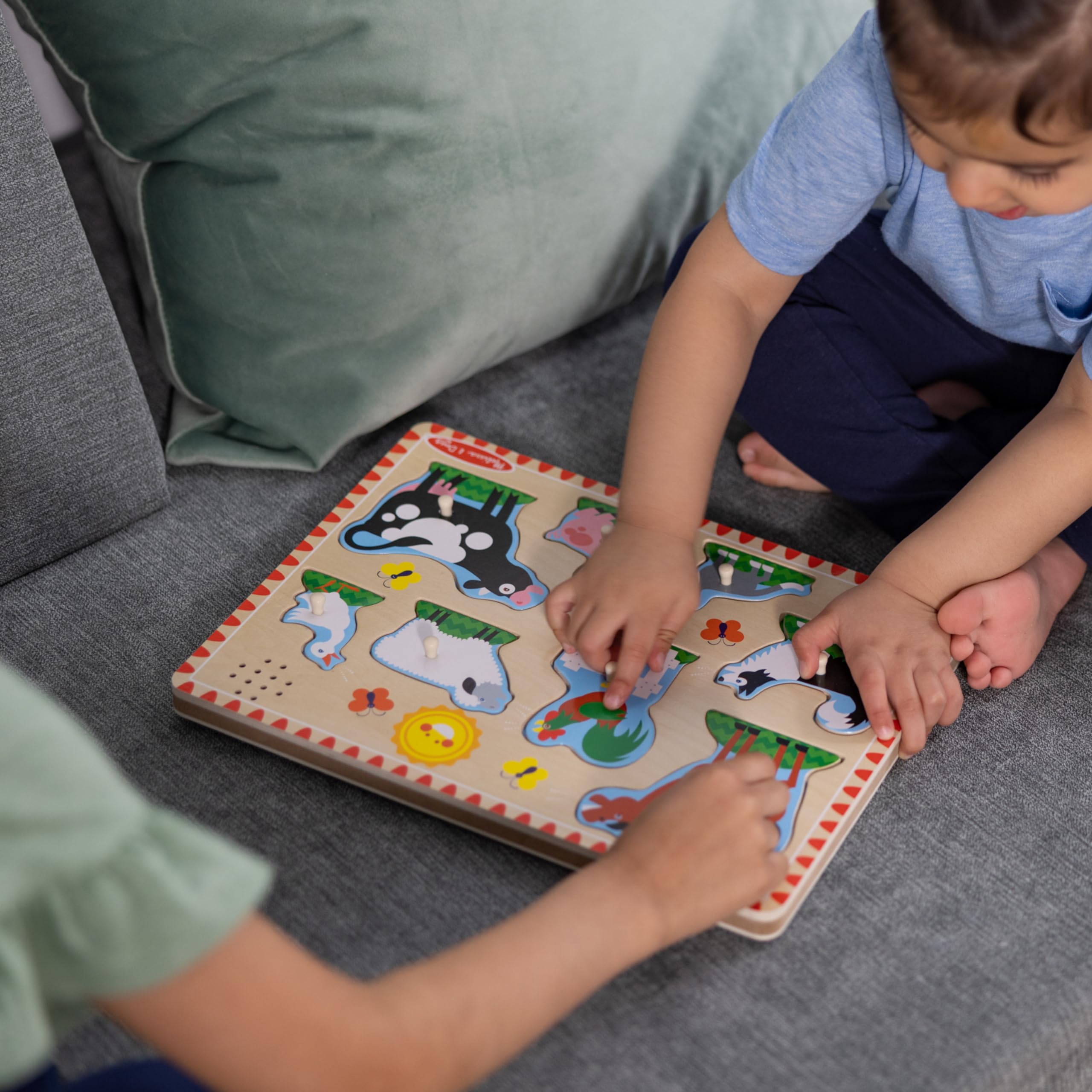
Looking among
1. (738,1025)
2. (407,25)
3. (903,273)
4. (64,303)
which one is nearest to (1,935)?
(738,1025)

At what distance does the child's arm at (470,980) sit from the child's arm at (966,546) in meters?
0.17

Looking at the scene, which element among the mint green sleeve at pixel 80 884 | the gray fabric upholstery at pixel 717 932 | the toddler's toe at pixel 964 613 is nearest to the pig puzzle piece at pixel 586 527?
the gray fabric upholstery at pixel 717 932

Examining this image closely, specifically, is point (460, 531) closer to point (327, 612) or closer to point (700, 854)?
point (327, 612)

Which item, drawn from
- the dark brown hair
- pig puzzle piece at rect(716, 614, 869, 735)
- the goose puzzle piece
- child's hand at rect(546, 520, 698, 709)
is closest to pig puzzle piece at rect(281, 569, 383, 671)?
the goose puzzle piece

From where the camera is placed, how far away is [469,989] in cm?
48

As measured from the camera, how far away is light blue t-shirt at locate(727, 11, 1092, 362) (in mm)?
781

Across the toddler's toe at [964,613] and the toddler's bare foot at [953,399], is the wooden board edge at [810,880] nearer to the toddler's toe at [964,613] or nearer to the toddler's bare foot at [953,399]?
the toddler's toe at [964,613]

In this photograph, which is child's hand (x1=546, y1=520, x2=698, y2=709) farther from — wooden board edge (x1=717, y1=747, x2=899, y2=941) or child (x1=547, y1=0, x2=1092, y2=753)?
wooden board edge (x1=717, y1=747, x2=899, y2=941)

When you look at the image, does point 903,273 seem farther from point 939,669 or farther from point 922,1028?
point 922,1028

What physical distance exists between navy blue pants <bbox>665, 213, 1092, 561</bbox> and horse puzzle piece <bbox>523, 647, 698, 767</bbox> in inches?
9.0

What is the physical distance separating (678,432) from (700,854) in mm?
328

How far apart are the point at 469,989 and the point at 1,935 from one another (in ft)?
0.56

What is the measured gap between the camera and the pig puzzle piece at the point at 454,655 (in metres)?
0.74

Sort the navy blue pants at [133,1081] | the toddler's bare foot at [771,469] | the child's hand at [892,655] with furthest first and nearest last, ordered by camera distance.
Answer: the toddler's bare foot at [771,469] < the child's hand at [892,655] < the navy blue pants at [133,1081]
